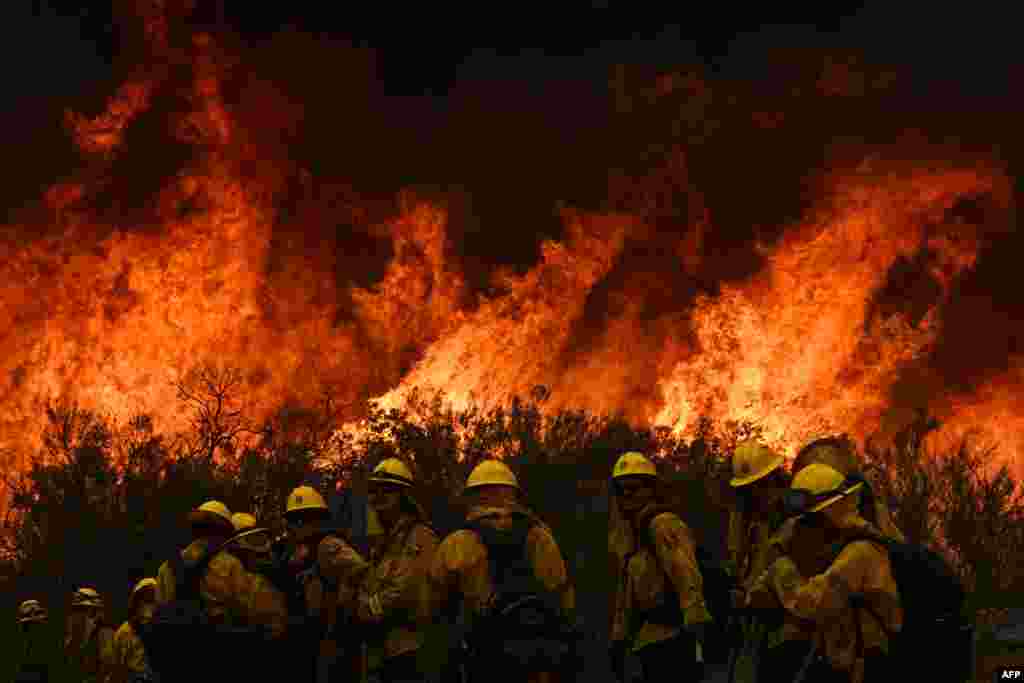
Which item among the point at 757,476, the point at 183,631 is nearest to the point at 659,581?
the point at 757,476

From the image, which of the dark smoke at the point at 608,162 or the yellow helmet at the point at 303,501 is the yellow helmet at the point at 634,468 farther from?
the dark smoke at the point at 608,162

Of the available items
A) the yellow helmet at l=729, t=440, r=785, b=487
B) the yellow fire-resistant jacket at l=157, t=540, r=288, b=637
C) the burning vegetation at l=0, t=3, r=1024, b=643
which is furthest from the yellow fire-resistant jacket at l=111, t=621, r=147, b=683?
the burning vegetation at l=0, t=3, r=1024, b=643

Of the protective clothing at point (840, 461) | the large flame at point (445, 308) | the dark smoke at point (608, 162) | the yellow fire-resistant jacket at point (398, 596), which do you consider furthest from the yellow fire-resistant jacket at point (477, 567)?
the dark smoke at point (608, 162)

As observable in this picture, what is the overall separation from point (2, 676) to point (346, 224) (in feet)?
96.6

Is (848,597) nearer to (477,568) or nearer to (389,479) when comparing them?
(477,568)

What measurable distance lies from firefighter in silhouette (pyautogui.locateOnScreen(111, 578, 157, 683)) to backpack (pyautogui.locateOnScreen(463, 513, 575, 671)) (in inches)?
161

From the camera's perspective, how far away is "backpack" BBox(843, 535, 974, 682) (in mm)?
8414

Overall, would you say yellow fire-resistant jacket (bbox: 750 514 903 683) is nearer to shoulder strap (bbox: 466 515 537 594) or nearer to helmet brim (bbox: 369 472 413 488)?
shoulder strap (bbox: 466 515 537 594)

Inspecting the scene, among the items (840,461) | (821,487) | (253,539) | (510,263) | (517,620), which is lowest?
(517,620)

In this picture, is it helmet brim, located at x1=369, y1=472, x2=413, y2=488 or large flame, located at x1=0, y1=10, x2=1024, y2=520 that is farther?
large flame, located at x1=0, y1=10, x2=1024, y2=520

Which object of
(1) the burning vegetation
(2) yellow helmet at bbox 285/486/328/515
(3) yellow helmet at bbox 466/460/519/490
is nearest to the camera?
(3) yellow helmet at bbox 466/460/519/490

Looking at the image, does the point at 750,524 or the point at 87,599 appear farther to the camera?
the point at 87,599

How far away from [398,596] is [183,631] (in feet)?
5.33

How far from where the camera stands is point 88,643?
14383mm
